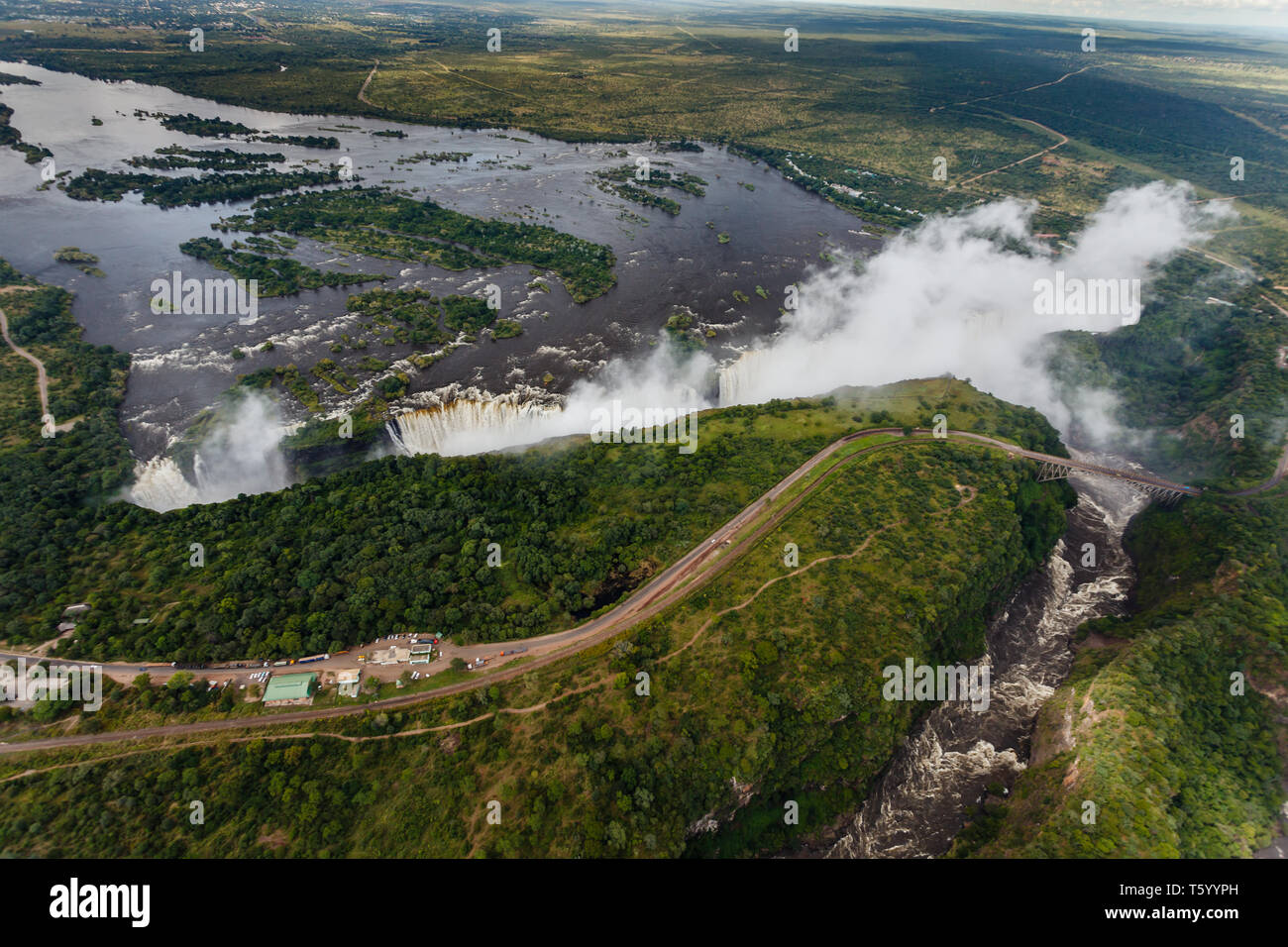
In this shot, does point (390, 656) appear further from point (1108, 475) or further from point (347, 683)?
point (1108, 475)

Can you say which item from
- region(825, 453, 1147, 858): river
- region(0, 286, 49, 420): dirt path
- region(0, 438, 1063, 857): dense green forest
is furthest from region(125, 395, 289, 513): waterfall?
region(825, 453, 1147, 858): river

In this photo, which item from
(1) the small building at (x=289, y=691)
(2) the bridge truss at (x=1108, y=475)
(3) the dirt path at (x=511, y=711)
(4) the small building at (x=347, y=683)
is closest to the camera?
(3) the dirt path at (x=511, y=711)

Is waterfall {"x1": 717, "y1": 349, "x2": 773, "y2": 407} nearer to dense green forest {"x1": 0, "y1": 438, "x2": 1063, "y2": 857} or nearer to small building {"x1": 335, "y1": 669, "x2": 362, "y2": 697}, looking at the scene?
dense green forest {"x1": 0, "y1": 438, "x2": 1063, "y2": 857}

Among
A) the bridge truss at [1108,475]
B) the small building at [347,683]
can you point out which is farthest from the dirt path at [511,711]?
the bridge truss at [1108,475]

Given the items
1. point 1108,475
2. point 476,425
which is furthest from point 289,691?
point 1108,475

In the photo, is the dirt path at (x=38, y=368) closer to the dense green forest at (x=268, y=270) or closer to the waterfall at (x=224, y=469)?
the waterfall at (x=224, y=469)

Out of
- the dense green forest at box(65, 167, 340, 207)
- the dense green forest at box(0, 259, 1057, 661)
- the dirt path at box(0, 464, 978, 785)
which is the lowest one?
the dirt path at box(0, 464, 978, 785)
